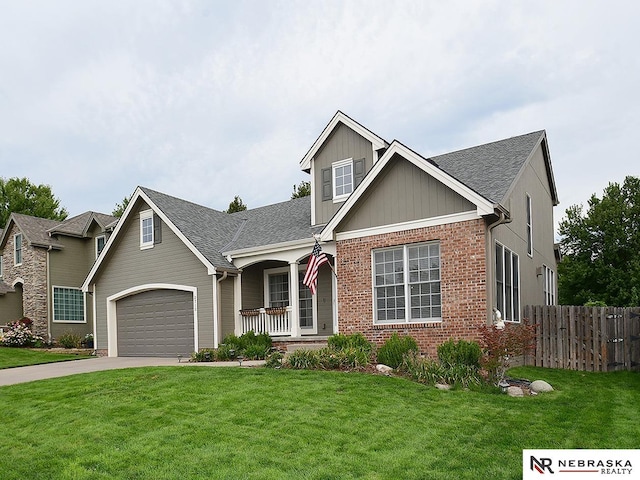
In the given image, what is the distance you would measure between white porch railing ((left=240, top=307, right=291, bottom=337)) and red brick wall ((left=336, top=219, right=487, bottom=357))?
3.63m

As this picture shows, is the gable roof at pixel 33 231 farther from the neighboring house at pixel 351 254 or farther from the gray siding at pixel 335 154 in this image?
the gray siding at pixel 335 154

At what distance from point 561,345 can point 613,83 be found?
750 cm

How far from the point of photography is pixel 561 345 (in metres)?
15.4

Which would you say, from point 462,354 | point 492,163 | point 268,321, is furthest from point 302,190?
point 462,354

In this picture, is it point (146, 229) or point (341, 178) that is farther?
point (146, 229)

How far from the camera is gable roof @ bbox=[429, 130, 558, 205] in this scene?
1504cm

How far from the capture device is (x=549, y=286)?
2086cm

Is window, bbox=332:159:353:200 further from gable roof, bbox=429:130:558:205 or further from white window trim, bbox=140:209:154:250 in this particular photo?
white window trim, bbox=140:209:154:250

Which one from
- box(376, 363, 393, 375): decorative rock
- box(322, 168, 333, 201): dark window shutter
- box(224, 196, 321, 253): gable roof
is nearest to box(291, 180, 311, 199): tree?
box(224, 196, 321, 253): gable roof

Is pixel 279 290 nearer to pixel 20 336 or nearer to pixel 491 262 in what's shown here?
pixel 491 262

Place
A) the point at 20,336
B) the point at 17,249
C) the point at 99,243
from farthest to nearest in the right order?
1. the point at 99,243
2. the point at 17,249
3. the point at 20,336

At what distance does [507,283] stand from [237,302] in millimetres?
8783

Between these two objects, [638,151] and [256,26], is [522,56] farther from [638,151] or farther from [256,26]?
[638,151]

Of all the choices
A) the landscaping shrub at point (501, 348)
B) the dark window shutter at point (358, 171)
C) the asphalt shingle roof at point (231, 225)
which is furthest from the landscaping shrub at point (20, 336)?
the landscaping shrub at point (501, 348)
